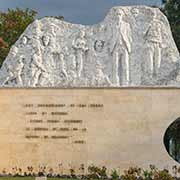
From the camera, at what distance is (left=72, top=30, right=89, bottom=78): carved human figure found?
1956 cm

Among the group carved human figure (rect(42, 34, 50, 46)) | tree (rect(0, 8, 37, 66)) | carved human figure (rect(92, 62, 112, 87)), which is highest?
tree (rect(0, 8, 37, 66))

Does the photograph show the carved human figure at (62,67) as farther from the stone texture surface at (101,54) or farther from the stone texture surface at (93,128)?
the stone texture surface at (93,128)

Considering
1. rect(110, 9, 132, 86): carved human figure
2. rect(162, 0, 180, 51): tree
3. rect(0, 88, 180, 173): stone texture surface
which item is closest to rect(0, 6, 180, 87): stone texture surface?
rect(110, 9, 132, 86): carved human figure

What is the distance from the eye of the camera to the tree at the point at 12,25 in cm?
3044

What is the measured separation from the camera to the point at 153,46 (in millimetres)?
19141

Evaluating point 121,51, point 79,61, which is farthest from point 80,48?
point 121,51

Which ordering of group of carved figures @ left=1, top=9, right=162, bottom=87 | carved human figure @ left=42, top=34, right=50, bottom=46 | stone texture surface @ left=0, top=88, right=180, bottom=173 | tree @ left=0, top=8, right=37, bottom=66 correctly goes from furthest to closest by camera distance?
tree @ left=0, top=8, right=37, bottom=66 < carved human figure @ left=42, top=34, right=50, bottom=46 < group of carved figures @ left=1, top=9, right=162, bottom=87 < stone texture surface @ left=0, top=88, right=180, bottom=173

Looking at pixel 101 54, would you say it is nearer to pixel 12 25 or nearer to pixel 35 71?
pixel 35 71

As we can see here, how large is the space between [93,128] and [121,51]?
2.36 meters

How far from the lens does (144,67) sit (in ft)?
62.5

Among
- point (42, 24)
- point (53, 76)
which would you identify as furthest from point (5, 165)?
point (42, 24)

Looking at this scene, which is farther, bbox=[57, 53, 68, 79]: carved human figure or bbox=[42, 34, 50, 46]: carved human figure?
bbox=[42, 34, 50, 46]: carved human figure

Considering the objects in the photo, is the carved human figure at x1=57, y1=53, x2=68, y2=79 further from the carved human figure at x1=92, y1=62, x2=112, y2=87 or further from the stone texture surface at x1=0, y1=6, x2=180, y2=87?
the carved human figure at x1=92, y1=62, x2=112, y2=87

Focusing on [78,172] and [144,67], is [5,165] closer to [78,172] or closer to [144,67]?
[78,172]
